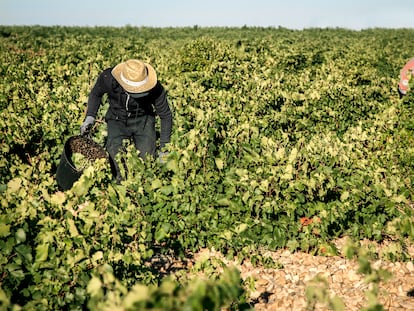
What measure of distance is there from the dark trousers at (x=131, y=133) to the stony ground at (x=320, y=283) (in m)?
1.71

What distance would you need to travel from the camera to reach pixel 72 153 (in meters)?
4.69

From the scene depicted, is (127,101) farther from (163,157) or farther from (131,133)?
(163,157)

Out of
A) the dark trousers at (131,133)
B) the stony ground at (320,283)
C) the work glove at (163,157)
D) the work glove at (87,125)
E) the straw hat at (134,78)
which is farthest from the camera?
the dark trousers at (131,133)

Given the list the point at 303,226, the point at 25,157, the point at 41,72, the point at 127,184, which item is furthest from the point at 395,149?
the point at 41,72

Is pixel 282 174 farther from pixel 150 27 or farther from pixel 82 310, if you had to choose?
pixel 150 27

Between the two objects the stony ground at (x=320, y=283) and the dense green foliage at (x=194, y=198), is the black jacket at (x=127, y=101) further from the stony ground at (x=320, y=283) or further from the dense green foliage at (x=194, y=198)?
the stony ground at (x=320, y=283)

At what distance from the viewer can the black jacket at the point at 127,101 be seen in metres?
4.52

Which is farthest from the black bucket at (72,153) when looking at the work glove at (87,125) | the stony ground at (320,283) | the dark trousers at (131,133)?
the stony ground at (320,283)

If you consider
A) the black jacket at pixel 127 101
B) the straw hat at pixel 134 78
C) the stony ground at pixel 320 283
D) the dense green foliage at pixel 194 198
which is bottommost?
the stony ground at pixel 320 283

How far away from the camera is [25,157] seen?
5.22 meters

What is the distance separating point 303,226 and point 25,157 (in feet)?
12.4

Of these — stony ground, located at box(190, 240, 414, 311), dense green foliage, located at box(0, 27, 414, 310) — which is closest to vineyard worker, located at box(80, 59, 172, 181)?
dense green foliage, located at box(0, 27, 414, 310)

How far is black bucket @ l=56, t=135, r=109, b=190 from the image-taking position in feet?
13.9

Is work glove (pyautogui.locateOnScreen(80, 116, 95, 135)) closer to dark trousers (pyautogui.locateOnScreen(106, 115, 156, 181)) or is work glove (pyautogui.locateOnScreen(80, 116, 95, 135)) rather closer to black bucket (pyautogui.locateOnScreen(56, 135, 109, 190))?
black bucket (pyautogui.locateOnScreen(56, 135, 109, 190))
